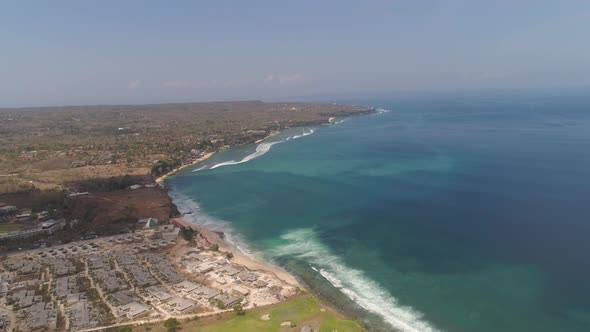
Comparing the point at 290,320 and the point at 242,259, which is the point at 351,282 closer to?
the point at 290,320

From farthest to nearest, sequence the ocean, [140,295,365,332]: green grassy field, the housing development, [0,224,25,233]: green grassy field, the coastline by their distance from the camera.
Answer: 1. [0,224,25,233]: green grassy field
2. the coastline
3. the ocean
4. the housing development
5. [140,295,365,332]: green grassy field

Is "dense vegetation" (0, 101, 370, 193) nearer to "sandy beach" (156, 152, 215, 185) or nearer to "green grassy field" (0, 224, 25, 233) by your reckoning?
"sandy beach" (156, 152, 215, 185)

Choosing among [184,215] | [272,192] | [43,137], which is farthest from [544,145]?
[43,137]

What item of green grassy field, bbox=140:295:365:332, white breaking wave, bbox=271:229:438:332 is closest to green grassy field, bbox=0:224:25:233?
green grassy field, bbox=140:295:365:332

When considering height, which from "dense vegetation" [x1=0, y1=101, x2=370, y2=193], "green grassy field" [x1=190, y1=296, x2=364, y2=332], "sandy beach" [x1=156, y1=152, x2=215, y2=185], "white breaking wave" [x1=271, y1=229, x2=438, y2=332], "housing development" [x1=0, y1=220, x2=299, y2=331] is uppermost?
"dense vegetation" [x1=0, y1=101, x2=370, y2=193]

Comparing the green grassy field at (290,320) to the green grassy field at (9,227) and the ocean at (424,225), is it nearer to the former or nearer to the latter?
the ocean at (424,225)

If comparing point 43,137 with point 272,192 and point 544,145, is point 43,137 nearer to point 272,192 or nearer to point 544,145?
point 272,192

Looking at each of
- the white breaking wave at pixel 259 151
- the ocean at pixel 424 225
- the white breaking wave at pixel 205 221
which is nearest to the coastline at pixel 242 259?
the white breaking wave at pixel 205 221

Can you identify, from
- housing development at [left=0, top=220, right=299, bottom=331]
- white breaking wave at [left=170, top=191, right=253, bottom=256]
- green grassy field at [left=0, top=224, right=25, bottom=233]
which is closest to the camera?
housing development at [left=0, top=220, right=299, bottom=331]
